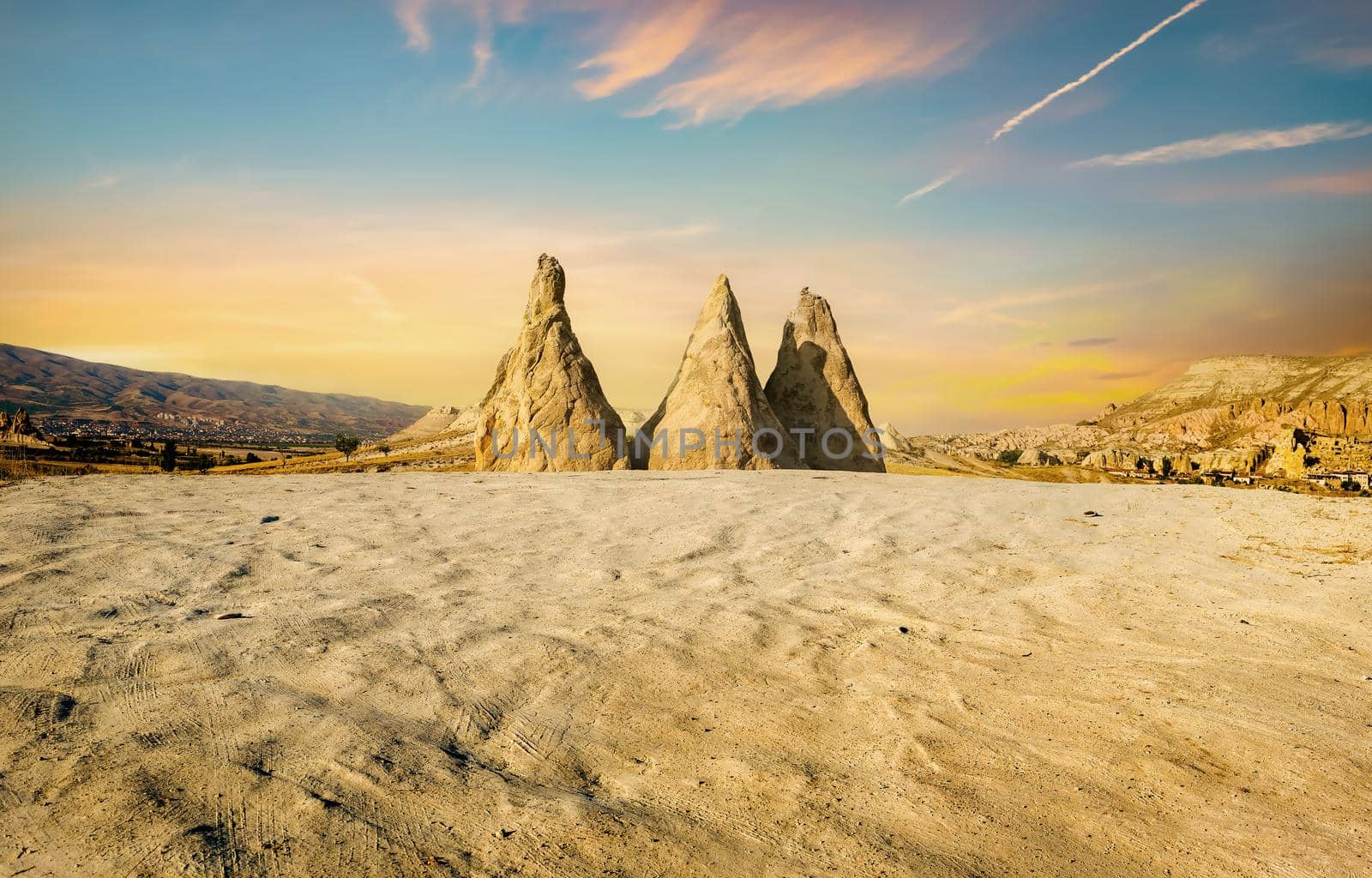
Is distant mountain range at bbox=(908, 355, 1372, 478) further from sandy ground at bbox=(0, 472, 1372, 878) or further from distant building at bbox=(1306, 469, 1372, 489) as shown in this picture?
sandy ground at bbox=(0, 472, 1372, 878)

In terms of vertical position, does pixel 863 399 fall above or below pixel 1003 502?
above

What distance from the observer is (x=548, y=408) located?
17.7m

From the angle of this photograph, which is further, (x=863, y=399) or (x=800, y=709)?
(x=863, y=399)

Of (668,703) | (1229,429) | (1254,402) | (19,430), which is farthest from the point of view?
(1254,402)

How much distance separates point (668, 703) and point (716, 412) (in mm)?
13750

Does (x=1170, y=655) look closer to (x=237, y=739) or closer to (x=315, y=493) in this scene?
(x=237, y=739)

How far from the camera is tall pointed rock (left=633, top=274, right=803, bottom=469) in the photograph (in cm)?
1805

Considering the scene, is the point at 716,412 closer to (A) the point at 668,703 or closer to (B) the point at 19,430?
(A) the point at 668,703

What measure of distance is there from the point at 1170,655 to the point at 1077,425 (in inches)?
7399

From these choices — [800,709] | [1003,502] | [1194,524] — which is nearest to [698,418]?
[1003,502]

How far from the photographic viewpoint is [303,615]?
6.03 meters

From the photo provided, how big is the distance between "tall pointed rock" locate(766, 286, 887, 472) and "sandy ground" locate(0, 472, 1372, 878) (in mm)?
11647

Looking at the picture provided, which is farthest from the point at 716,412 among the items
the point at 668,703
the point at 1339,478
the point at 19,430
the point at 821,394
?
the point at 1339,478

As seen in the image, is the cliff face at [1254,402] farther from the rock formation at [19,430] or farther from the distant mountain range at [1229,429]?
the rock formation at [19,430]
